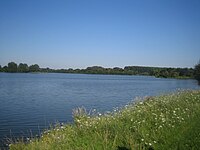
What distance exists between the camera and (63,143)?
9.83m

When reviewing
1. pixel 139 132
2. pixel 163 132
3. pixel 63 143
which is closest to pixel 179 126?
pixel 163 132

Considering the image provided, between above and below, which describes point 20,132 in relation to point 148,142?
below

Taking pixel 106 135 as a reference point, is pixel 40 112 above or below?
below

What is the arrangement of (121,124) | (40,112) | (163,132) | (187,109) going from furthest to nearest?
(40,112)
(187,109)
(121,124)
(163,132)

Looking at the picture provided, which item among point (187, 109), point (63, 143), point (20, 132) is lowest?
point (20, 132)

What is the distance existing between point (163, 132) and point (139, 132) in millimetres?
794

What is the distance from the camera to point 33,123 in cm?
2109

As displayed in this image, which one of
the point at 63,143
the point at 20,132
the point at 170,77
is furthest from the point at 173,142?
the point at 170,77

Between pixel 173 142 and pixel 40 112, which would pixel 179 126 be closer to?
pixel 173 142

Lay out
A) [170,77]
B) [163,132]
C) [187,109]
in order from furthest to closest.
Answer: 1. [170,77]
2. [187,109]
3. [163,132]

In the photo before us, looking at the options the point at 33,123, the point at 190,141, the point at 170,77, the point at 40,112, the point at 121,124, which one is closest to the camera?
the point at 190,141

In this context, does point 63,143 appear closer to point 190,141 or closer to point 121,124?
point 121,124

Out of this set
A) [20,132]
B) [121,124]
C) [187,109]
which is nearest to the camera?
[121,124]

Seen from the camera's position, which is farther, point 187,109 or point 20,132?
point 20,132
